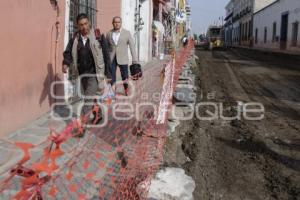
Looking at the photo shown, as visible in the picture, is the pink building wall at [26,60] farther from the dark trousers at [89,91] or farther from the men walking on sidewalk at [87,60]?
the dark trousers at [89,91]

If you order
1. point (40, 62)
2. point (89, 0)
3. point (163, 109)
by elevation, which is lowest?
point (163, 109)

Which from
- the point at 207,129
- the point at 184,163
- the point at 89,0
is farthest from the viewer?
the point at 89,0

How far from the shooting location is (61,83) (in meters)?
8.91

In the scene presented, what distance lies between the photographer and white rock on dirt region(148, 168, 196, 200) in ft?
15.3

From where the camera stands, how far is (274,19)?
45938mm

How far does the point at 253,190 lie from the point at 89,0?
7391mm

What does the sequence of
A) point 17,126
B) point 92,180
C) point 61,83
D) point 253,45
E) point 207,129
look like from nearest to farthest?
point 92,180, point 17,126, point 207,129, point 61,83, point 253,45

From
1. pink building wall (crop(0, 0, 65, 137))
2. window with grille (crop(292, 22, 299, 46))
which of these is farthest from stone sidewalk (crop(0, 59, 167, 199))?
window with grille (crop(292, 22, 299, 46))

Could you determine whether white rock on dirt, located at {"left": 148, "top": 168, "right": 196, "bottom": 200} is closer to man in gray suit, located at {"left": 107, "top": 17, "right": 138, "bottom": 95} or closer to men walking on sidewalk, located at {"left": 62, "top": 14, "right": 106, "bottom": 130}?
men walking on sidewalk, located at {"left": 62, "top": 14, "right": 106, "bottom": 130}

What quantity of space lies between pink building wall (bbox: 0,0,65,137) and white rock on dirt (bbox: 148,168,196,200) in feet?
8.71

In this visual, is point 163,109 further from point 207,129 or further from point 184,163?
point 184,163

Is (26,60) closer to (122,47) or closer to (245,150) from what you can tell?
(122,47)

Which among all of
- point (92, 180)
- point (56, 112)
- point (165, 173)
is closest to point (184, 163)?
point (165, 173)

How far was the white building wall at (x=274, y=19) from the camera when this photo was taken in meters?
A: 37.6
